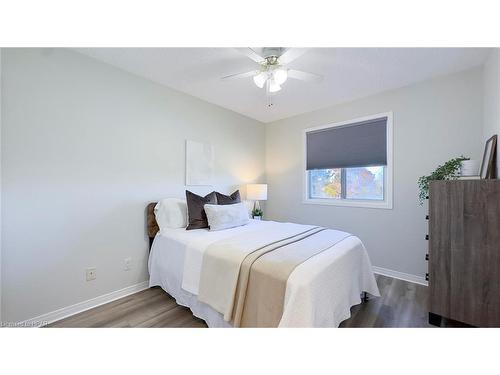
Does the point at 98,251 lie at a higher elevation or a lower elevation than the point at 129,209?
lower

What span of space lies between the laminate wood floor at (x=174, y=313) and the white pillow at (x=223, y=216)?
847 mm

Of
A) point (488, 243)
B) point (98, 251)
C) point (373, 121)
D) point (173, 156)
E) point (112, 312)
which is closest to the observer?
point (488, 243)

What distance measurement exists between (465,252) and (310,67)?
6.79ft

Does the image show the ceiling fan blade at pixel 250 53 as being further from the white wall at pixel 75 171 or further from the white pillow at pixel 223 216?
the white pillow at pixel 223 216

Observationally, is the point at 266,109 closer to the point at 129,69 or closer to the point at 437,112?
the point at 129,69

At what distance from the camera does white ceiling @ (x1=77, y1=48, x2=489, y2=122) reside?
1857 millimetres

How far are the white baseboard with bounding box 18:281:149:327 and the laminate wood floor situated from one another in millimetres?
50

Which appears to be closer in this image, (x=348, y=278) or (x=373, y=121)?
(x=348, y=278)

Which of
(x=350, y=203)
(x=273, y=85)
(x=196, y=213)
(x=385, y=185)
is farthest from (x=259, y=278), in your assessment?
(x=385, y=185)

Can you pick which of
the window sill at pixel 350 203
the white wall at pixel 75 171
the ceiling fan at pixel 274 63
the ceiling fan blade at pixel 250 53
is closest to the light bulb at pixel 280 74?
the ceiling fan at pixel 274 63

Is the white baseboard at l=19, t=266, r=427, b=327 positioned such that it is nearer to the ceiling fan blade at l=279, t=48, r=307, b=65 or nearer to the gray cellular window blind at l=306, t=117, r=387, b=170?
the gray cellular window blind at l=306, t=117, r=387, b=170
